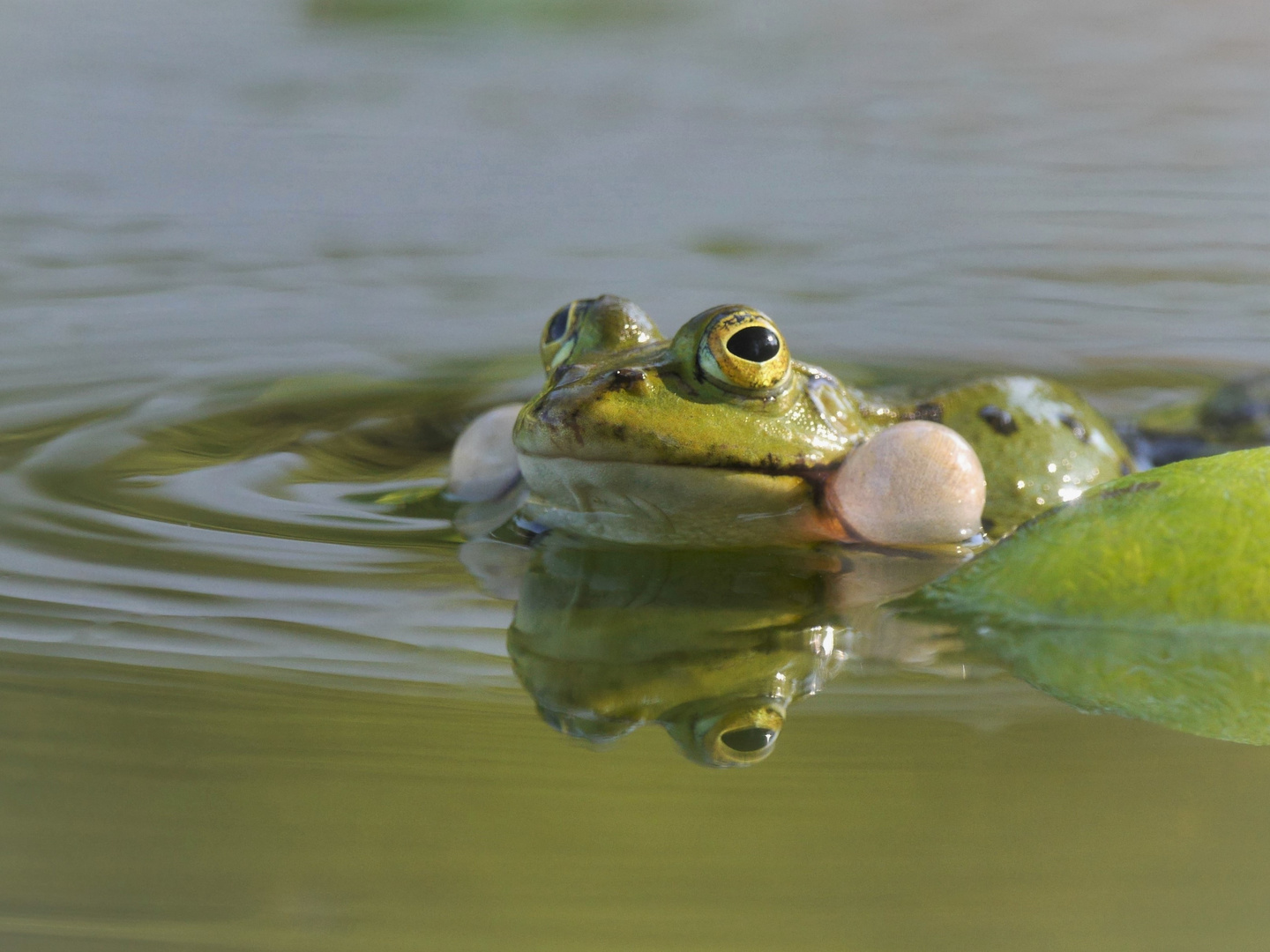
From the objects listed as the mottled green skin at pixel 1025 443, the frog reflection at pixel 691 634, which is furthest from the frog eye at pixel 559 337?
the mottled green skin at pixel 1025 443

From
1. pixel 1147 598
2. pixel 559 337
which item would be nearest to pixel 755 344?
pixel 559 337

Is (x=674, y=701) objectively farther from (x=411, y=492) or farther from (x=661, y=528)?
(x=411, y=492)

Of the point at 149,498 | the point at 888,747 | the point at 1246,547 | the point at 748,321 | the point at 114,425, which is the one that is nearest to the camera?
the point at 888,747

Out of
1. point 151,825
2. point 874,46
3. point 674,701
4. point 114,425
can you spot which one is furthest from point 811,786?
point 874,46

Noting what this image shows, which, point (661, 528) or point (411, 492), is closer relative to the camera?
point (661, 528)

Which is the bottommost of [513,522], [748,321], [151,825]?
[513,522]

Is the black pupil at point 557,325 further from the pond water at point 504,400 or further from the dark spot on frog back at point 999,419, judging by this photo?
the dark spot on frog back at point 999,419

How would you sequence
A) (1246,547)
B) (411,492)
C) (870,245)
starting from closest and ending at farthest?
(1246,547), (411,492), (870,245)
